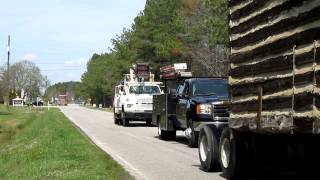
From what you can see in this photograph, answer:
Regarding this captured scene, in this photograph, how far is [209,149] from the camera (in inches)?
468

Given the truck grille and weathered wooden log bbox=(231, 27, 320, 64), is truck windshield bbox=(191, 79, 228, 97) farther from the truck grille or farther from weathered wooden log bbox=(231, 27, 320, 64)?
weathered wooden log bbox=(231, 27, 320, 64)

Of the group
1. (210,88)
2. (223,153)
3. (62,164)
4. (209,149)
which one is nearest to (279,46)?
(223,153)

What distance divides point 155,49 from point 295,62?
64959 mm

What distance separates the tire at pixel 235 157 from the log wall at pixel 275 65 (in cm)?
45

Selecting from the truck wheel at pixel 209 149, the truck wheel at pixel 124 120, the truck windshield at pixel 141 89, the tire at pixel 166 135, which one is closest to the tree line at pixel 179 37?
the truck windshield at pixel 141 89

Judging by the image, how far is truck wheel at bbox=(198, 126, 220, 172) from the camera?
11836 millimetres

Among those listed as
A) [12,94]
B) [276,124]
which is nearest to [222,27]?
[276,124]

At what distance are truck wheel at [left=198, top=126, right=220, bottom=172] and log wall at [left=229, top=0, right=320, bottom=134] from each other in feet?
4.57

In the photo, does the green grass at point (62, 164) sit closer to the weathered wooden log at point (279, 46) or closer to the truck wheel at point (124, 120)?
the weathered wooden log at point (279, 46)

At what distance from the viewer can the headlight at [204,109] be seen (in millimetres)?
16453

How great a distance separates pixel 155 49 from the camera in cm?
7262

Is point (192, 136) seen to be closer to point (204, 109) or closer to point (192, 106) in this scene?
point (192, 106)

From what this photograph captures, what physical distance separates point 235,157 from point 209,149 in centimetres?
127

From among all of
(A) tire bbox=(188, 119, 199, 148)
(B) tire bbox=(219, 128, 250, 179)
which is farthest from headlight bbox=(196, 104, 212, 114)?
(B) tire bbox=(219, 128, 250, 179)
